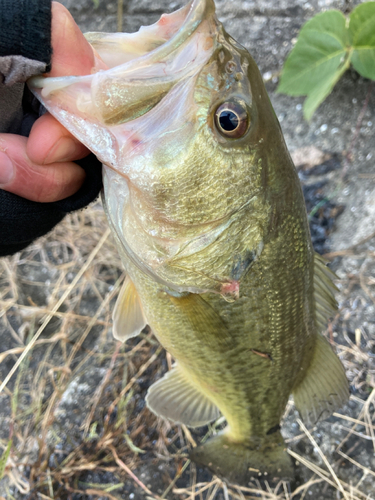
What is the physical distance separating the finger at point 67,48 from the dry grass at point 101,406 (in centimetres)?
177

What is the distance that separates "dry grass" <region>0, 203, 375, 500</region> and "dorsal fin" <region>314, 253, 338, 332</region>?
39.5 inches

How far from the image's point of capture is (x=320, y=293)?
1.57 metres

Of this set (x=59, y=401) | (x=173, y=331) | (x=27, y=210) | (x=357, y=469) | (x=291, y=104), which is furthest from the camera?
(x=291, y=104)

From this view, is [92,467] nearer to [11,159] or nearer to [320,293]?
[320,293]

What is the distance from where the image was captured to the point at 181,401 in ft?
6.25

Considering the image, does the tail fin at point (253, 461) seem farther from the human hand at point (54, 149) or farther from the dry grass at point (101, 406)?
the human hand at point (54, 149)

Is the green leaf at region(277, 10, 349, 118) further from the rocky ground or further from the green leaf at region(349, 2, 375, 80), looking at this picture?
the rocky ground

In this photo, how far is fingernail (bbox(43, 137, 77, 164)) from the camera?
1.09 meters

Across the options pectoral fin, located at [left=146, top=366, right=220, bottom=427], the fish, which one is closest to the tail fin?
pectoral fin, located at [left=146, top=366, right=220, bottom=427]

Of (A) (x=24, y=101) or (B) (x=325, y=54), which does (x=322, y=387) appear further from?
(B) (x=325, y=54)

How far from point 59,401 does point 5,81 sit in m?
2.07

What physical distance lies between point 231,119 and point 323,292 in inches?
34.0

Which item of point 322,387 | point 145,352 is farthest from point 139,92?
point 145,352

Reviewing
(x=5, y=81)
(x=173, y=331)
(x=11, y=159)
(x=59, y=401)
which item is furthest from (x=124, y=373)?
(x=5, y=81)
